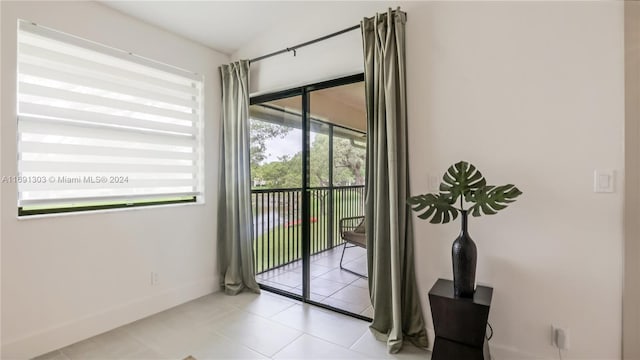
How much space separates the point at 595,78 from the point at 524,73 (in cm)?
34

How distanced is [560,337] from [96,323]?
3.23 meters

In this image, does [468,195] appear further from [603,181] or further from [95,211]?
[95,211]

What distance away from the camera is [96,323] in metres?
2.33

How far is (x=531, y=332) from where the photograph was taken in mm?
1840

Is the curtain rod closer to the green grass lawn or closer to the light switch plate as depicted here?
the green grass lawn

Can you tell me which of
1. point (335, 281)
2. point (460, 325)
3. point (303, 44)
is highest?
point (303, 44)

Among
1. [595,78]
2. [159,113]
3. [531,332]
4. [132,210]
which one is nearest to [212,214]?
[132,210]

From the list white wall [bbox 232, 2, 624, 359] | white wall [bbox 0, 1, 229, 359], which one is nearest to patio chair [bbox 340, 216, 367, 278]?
white wall [bbox 232, 2, 624, 359]

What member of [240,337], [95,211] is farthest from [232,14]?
[240,337]

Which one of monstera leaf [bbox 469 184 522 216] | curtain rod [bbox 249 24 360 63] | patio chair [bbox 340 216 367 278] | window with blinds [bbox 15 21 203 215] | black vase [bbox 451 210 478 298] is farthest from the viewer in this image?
patio chair [bbox 340 216 367 278]

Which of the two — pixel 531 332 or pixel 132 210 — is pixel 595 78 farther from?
pixel 132 210

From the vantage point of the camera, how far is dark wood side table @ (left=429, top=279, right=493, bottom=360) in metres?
1.59

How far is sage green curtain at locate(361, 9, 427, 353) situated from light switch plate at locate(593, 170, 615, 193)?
105 cm

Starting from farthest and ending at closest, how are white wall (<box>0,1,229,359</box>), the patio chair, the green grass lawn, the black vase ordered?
the green grass lawn → the patio chair → white wall (<box>0,1,229,359</box>) → the black vase
